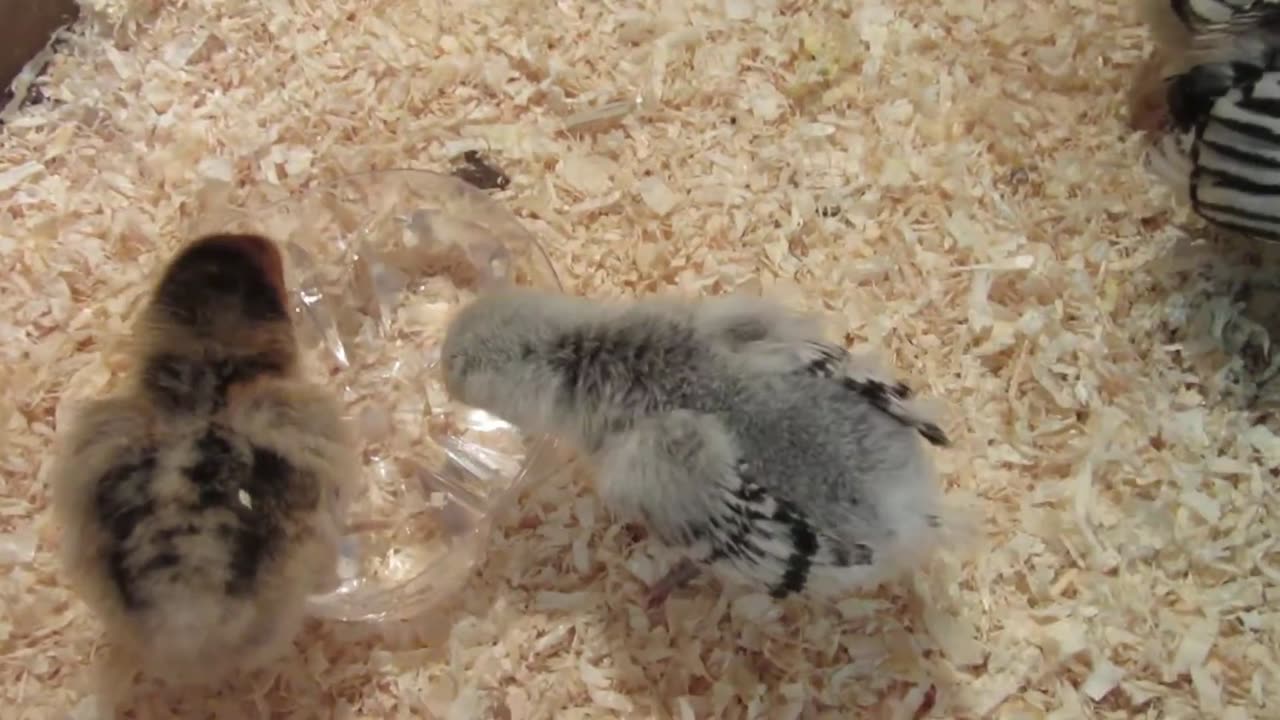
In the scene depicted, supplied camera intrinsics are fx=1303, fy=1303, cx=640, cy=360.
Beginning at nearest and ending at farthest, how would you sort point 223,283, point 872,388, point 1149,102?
point 872,388
point 223,283
point 1149,102

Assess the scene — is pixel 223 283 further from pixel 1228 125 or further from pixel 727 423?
pixel 1228 125

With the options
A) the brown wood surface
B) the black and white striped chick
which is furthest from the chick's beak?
the brown wood surface

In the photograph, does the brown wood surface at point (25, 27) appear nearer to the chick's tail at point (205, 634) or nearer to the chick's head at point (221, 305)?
the chick's head at point (221, 305)

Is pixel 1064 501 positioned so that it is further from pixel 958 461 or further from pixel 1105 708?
pixel 1105 708

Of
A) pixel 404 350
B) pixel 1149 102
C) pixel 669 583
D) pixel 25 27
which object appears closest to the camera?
pixel 669 583

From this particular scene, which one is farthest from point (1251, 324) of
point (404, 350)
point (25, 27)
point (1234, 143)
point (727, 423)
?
point (25, 27)

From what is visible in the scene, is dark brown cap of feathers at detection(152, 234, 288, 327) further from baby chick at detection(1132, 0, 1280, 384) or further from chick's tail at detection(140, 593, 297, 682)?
baby chick at detection(1132, 0, 1280, 384)

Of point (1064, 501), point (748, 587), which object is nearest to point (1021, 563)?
point (1064, 501)
